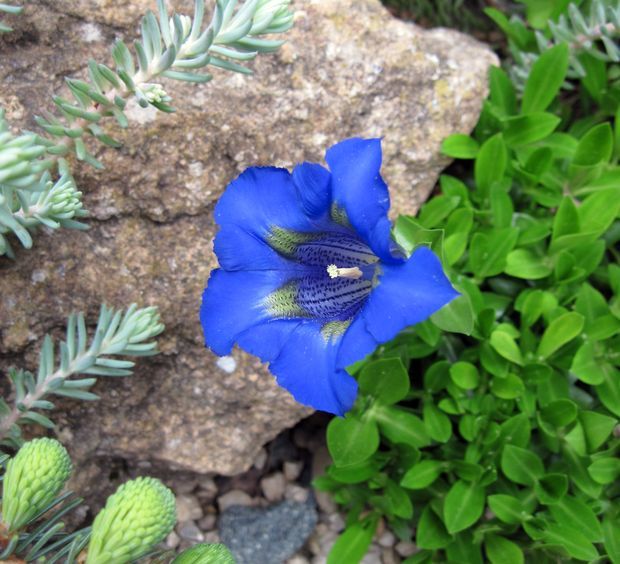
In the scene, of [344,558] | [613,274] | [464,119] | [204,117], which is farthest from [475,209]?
[344,558]

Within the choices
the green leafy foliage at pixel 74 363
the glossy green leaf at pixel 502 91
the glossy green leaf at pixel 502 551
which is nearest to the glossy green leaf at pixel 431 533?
the glossy green leaf at pixel 502 551

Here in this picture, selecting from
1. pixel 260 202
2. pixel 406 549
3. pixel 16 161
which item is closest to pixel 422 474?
pixel 406 549

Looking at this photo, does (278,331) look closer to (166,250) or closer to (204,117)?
(166,250)

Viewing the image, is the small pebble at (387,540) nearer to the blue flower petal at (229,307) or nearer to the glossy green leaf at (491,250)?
the glossy green leaf at (491,250)

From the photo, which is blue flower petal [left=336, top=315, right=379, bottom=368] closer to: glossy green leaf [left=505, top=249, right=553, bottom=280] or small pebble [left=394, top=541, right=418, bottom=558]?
glossy green leaf [left=505, top=249, right=553, bottom=280]

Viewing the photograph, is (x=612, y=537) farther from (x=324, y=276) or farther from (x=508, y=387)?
(x=324, y=276)

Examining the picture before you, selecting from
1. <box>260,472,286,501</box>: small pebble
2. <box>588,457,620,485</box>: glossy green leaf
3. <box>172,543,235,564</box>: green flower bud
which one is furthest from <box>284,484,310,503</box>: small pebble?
<box>172,543,235,564</box>: green flower bud
